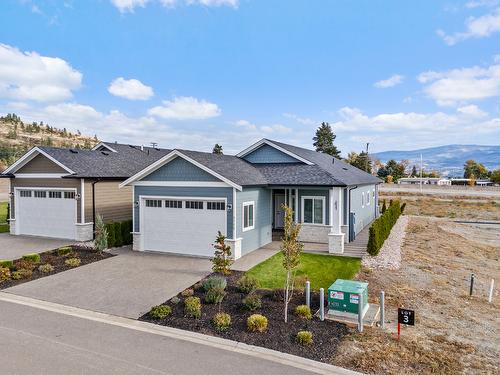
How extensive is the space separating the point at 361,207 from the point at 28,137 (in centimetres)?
8537

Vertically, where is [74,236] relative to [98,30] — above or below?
below

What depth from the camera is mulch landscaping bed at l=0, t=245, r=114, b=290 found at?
42.1 ft

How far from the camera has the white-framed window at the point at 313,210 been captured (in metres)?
19.1

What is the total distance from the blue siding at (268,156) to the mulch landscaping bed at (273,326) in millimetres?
11791

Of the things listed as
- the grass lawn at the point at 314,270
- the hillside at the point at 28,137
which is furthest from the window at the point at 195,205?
the hillside at the point at 28,137

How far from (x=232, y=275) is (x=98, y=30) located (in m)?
16.4

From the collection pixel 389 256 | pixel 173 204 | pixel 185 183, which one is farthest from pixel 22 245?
pixel 389 256

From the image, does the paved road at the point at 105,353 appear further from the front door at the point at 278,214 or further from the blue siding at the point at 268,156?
the blue siding at the point at 268,156

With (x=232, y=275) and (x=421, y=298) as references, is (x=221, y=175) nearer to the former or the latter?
(x=232, y=275)

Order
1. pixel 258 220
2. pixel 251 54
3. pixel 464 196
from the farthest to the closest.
A: pixel 464 196 → pixel 251 54 → pixel 258 220

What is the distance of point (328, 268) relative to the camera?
14.8 metres

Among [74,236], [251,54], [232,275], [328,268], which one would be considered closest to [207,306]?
[232,275]

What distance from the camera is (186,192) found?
54.6 feet

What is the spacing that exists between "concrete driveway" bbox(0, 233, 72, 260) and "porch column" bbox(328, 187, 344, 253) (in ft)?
45.0
